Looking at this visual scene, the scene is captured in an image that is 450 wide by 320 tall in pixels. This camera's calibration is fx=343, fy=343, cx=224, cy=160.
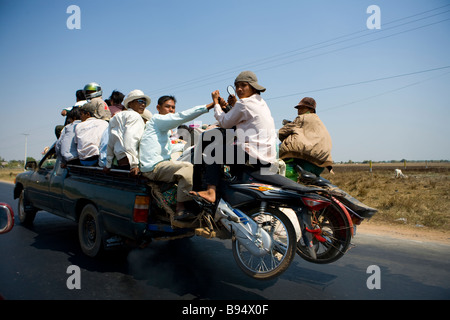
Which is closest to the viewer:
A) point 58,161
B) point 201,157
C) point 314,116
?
point 201,157

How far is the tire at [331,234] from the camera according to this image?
13.0 ft

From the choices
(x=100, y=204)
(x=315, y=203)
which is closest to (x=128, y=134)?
(x=100, y=204)

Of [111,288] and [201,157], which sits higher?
[201,157]

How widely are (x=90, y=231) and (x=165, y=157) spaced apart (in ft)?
6.19

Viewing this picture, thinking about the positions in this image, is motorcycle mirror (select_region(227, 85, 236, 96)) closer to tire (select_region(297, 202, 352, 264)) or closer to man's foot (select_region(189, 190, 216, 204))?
man's foot (select_region(189, 190, 216, 204))

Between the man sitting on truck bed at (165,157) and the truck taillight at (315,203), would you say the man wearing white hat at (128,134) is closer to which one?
the man sitting on truck bed at (165,157)

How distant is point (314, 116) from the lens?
473 centimetres

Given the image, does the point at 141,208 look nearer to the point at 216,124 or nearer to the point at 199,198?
the point at 199,198

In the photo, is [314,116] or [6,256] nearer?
[314,116]

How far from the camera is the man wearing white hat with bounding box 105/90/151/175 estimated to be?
4.61 meters

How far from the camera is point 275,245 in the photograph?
139 inches
